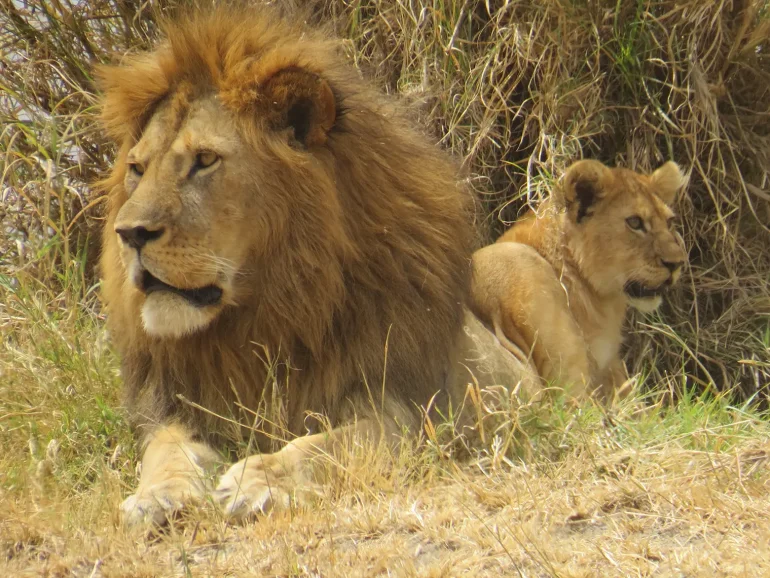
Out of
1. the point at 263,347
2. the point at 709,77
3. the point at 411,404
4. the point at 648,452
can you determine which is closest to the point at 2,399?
the point at 263,347

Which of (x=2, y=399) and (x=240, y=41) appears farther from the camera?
(x=2, y=399)

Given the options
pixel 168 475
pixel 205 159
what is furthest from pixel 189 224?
pixel 168 475

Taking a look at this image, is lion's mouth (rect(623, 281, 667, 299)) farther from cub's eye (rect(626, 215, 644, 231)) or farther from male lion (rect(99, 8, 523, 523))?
male lion (rect(99, 8, 523, 523))

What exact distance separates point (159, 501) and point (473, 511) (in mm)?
826

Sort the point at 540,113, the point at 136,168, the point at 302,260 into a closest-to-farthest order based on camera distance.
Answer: the point at 302,260
the point at 136,168
the point at 540,113

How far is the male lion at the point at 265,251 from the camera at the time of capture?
11.2 ft

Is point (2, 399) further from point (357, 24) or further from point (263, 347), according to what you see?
point (357, 24)

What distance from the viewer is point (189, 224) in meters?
3.36

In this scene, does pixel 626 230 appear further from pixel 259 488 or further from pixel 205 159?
pixel 259 488

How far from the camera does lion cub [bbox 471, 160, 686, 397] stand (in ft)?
17.3

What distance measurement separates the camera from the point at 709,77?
5.63 metres

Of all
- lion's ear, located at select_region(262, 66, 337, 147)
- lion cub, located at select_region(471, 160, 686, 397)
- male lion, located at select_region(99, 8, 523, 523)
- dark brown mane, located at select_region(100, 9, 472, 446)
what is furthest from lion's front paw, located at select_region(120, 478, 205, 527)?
lion cub, located at select_region(471, 160, 686, 397)

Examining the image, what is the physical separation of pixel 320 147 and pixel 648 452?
1342mm

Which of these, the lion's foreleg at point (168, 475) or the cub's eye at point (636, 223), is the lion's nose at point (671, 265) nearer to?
the cub's eye at point (636, 223)
